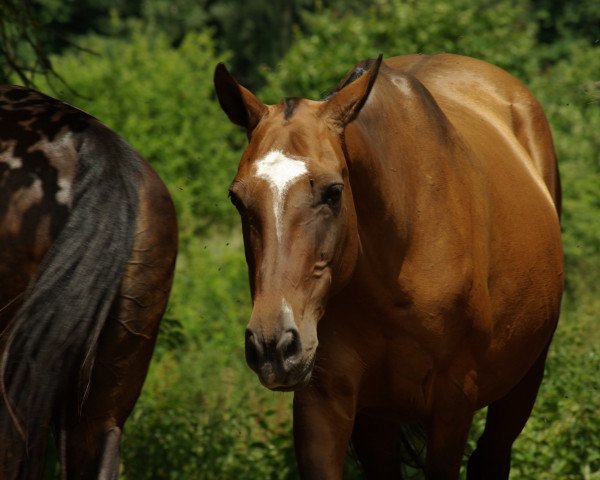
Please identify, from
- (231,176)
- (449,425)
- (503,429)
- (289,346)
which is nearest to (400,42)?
(231,176)

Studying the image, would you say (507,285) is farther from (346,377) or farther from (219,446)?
(219,446)

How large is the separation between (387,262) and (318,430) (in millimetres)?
657

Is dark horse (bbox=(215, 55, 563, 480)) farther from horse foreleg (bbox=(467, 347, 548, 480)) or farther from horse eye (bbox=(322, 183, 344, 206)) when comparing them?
horse foreleg (bbox=(467, 347, 548, 480))

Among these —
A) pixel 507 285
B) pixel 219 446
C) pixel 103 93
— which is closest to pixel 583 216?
pixel 219 446

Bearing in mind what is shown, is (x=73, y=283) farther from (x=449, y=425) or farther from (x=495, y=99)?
(x=495, y=99)

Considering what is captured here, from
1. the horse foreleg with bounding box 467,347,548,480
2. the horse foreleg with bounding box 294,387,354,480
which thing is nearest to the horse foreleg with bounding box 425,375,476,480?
the horse foreleg with bounding box 294,387,354,480

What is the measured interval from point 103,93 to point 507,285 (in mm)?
17301

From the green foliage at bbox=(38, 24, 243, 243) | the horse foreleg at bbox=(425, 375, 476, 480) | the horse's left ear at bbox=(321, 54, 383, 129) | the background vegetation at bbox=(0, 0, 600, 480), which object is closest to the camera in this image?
the horse's left ear at bbox=(321, 54, 383, 129)

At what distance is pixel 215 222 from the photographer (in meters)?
17.4

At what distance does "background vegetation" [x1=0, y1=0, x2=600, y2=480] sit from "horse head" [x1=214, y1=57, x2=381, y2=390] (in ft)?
5.47

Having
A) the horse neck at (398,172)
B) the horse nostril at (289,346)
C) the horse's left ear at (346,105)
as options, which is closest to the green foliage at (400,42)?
the horse neck at (398,172)

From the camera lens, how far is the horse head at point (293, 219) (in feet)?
12.5

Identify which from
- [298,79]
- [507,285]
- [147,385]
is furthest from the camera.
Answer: [298,79]

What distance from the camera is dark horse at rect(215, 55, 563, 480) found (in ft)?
12.9
